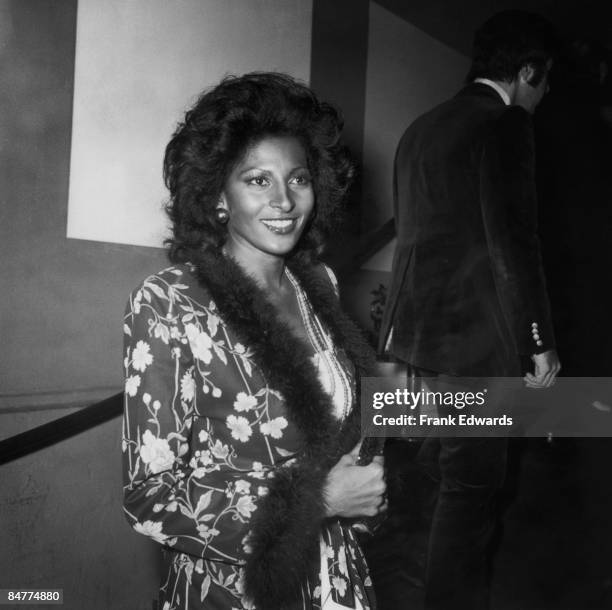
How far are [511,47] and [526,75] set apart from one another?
0.25 feet

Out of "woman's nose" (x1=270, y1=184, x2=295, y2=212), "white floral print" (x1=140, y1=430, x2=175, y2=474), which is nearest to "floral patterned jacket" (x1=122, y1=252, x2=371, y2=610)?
"white floral print" (x1=140, y1=430, x2=175, y2=474)

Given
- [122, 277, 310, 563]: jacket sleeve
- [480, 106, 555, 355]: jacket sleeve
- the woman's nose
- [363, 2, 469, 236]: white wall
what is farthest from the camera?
[363, 2, 469, 236]: white wall

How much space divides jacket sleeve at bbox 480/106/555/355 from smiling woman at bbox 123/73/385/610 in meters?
0.45

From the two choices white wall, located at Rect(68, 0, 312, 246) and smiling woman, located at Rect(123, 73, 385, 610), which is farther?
white wall, located at Rect(68, 0, 312, 246)

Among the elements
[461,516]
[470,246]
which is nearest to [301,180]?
[470,246]

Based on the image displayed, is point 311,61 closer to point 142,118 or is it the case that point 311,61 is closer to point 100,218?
point 142,118

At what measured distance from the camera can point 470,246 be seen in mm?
1243

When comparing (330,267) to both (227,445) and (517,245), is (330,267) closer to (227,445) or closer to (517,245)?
(517,245)

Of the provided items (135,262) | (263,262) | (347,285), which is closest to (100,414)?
(135,262)

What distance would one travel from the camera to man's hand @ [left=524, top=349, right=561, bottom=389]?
1193 millimetres

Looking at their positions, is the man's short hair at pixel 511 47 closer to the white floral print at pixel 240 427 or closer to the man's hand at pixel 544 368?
the man's hand at pixel 544 368

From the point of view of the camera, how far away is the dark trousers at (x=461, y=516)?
1284 millimetres

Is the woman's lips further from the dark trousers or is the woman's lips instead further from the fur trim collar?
the dark trousers

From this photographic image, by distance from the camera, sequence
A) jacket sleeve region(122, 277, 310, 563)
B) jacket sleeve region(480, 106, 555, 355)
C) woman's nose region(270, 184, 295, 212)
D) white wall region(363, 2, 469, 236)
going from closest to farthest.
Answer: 1. jacket sleeve region(122, 277, 310, 563)
2. woman's nose region(270, 184, 295, 212)
3. jacket sleeve region(480, 106, 555, 355)
4. white wall region(363, 2, 469, 236)
